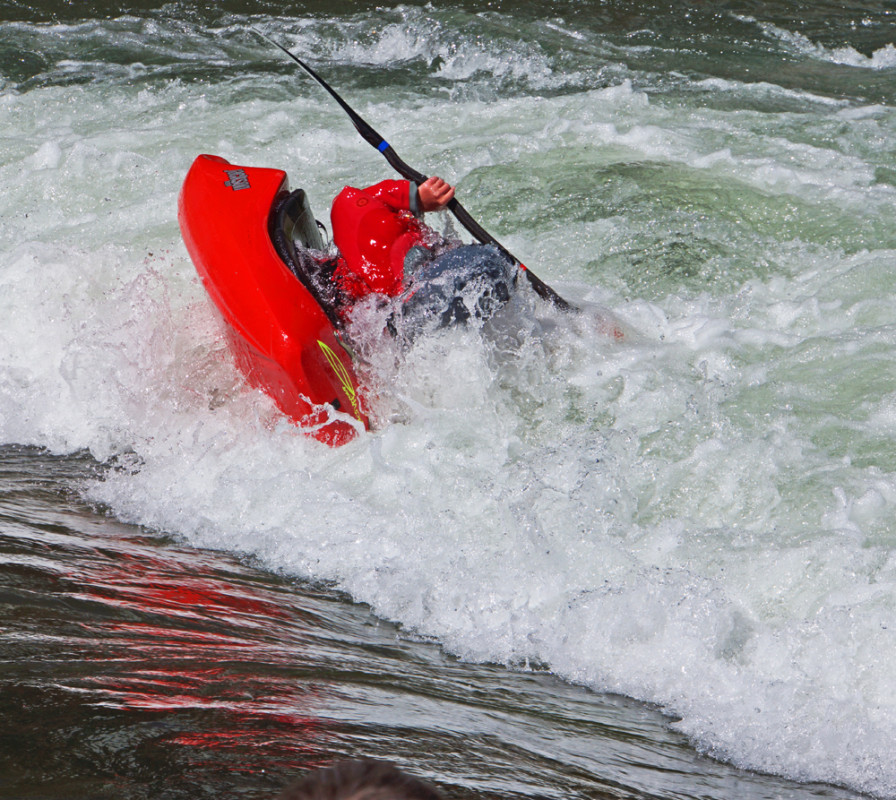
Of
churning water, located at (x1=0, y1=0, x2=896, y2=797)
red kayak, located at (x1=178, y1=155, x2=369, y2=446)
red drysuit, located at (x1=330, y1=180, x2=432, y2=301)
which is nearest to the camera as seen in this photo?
churning water, located at (x1=0, y1=0, x2=896, y2=797)

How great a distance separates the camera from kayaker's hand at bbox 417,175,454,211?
4328 mm

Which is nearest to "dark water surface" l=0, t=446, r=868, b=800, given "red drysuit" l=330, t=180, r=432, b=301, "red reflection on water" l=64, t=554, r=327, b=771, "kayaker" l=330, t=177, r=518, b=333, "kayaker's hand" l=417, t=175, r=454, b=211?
"red reflection on water" l=64, t=554, r=327, b=771

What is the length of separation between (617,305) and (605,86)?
3.12 meters

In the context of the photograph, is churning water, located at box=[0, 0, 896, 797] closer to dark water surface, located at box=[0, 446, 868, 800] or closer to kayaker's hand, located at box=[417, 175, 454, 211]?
dark water surface, located at box=[0, 446, 868, 800]

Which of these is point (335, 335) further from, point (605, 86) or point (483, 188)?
point (605, 86)

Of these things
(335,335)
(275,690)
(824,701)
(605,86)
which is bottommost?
(824,701)

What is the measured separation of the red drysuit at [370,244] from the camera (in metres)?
4.19

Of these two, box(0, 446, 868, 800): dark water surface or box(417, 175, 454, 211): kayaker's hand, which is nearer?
box(0, 446, 868, 800): dark water surface

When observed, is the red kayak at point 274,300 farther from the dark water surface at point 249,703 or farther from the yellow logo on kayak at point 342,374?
the dark water surface at point 249,703

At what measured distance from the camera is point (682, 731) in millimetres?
2338

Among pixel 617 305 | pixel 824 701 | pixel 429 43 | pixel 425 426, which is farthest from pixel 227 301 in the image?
pixel 429 43

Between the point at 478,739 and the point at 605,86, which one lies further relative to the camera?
the point at 605,86

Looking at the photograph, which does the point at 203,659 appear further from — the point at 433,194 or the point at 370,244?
the point at 433,194

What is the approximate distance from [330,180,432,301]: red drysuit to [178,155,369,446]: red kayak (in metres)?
0.15
